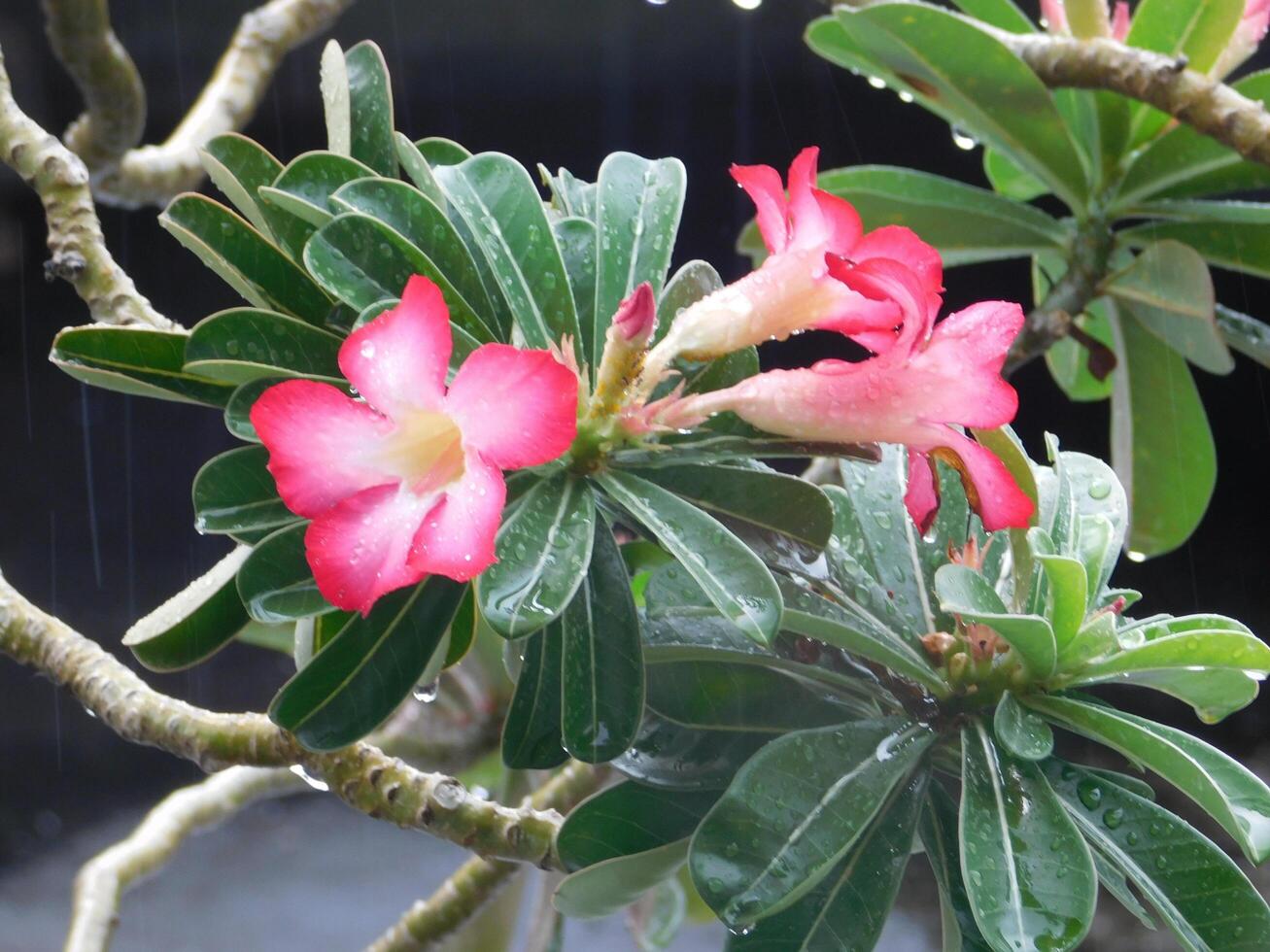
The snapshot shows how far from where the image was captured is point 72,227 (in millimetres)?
652

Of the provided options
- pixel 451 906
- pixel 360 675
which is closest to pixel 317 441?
pixel 360 675

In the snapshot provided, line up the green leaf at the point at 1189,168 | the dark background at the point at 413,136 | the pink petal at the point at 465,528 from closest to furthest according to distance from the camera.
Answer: the pink petal at the point at 465,528, the green leaf at the point at 1189,168, the dark background at the point at 413,136

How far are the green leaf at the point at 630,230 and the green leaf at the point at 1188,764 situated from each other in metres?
0.24

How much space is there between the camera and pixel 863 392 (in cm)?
42

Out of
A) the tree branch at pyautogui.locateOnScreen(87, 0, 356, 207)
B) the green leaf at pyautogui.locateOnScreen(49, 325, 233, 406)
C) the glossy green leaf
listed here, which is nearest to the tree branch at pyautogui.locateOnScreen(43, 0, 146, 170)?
the tree branch at pyautogui.locateOnScreen(87, 0, 356, 207)

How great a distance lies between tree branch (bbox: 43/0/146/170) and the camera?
0.98 m

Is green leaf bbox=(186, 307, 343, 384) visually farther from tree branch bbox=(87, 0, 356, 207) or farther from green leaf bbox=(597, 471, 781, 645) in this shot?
tree branch bbox=(87, 0, 356, 207)

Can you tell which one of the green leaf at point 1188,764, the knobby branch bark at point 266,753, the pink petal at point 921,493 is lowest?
the knobby branch bark at point 266,753

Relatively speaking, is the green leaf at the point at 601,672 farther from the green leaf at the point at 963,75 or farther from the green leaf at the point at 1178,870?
the green leaf at the point at 963,75

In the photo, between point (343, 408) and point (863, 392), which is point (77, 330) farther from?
point (863, 392)

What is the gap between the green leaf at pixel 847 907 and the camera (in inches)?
19.3

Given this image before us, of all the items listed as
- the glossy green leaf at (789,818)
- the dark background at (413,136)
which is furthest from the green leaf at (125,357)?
the dark background at (413,136)

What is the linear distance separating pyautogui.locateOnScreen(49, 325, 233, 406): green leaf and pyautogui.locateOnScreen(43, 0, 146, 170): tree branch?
0.64 m

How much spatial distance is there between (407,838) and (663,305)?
74.1 inches
